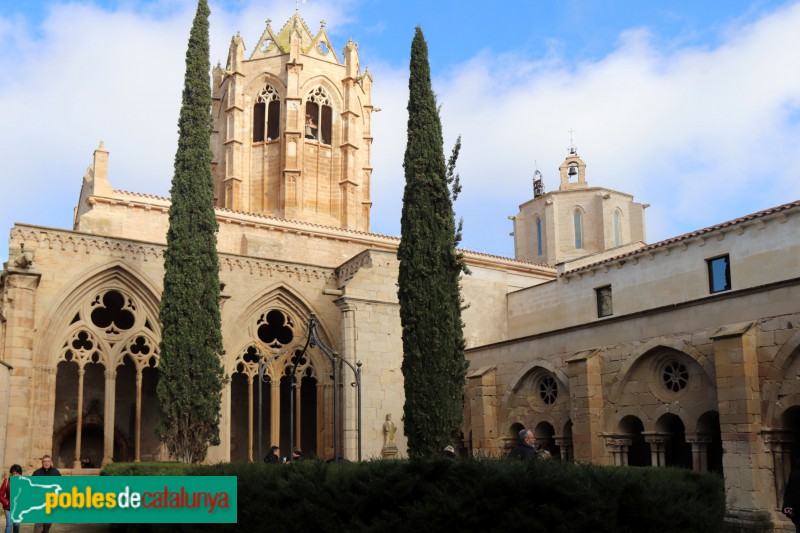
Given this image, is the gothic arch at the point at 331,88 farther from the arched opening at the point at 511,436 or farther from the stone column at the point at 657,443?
the stone column at the point at 657,443

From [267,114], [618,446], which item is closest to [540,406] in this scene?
[618,446]

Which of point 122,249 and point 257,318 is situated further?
point 257,318

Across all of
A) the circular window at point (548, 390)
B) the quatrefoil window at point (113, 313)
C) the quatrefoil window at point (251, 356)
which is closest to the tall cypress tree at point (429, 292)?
the circular window at point (548, 390)

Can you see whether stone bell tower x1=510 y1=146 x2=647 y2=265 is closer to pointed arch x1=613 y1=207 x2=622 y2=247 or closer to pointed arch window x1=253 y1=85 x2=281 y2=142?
pointed arch x1=613 y1=207 x2=622 y2=247

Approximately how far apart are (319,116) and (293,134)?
187cm

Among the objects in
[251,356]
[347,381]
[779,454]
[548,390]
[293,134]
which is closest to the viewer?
[779,454]

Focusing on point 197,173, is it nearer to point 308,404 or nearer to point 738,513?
point 308,404

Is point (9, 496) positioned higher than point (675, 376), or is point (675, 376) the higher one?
point (675, 376)

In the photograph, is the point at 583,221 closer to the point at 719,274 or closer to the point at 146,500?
the point at 719,274

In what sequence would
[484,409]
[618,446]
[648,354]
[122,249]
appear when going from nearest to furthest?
1. [648,354]
2. [618,446]
3. [122,249]
4. [484,409]

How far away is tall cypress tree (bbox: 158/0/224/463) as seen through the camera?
55.9ft

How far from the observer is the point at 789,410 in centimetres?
1416

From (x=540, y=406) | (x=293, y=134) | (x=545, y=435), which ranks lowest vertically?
(x=545, y=435)

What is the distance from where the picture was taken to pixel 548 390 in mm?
19703
